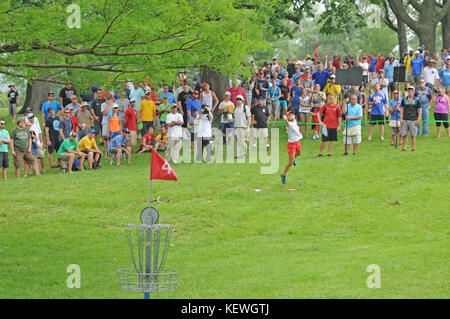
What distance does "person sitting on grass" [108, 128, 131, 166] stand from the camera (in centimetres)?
2520

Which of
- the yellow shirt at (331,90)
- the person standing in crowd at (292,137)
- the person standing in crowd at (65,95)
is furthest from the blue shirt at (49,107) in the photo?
the person standing in crowd at (292,137)

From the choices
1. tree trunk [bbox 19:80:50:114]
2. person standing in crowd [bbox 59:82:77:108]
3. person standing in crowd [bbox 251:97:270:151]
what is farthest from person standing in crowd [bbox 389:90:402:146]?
tree trunk [bbox 19:80:50:114]

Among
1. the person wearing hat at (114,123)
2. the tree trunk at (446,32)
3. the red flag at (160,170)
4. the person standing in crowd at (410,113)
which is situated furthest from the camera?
the tree trunk at (446,32)

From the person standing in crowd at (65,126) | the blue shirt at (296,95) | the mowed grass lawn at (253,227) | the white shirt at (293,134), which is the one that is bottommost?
the mowed grass lawn at (253,227)

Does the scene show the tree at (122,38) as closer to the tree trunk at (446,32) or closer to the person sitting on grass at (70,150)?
the person sitting on grass at (70,150)

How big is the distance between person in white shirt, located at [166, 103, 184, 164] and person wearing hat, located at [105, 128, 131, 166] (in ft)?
5.01

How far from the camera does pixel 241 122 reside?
24719 mm

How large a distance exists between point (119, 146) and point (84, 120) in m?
1.69

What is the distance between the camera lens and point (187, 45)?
15.5m

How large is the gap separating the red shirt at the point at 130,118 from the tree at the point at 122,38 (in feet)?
30.2

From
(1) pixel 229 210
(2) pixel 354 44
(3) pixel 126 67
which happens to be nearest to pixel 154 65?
(3) pixel 126 67

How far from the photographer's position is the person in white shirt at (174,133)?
80.5ft
